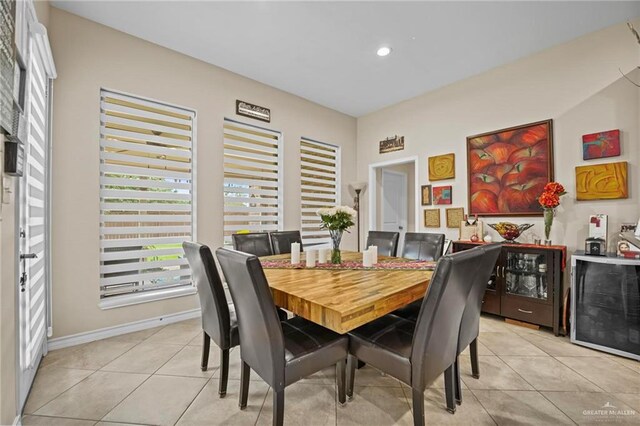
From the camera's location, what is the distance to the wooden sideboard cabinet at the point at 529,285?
8.68 feet

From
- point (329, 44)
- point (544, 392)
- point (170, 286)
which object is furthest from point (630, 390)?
point (170, 286)

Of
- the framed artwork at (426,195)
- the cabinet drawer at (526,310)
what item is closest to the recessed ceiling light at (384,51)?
the framed artwork at (426,195)

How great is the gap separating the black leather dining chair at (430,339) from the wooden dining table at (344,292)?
201 mm

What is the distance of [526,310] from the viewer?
2.82 metres

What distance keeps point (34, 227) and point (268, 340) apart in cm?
204

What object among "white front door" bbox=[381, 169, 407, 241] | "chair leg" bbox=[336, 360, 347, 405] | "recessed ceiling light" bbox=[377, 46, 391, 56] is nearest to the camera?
"chair leg" bbox=[336, 360, 347, 405]

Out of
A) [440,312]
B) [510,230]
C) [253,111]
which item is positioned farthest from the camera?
[253,111]

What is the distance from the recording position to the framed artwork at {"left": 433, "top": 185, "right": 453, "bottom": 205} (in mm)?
3748

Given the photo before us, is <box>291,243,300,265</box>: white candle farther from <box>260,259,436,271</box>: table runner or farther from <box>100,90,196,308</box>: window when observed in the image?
<box>100,90,196,308</box>: window

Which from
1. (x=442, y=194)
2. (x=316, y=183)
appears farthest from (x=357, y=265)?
(x=316, y=183)

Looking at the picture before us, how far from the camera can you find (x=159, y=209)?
114 inches

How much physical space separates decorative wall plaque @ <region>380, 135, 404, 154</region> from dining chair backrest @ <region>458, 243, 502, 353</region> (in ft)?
9.99

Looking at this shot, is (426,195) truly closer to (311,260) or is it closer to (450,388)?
(311,260)

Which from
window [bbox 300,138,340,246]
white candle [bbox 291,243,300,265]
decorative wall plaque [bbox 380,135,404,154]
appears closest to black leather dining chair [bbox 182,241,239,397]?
white candle [bbox 291,243,300,265]
